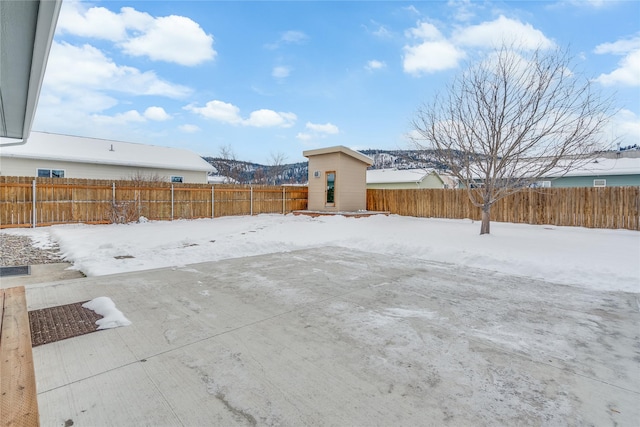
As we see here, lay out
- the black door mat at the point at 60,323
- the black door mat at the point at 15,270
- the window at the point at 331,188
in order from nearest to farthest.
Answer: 1. the black door mat at the point at 60,323
2. the black door mat at the point at 15,270
3. the window at the point at 331,188

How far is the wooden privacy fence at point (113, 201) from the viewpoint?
10.5 meters

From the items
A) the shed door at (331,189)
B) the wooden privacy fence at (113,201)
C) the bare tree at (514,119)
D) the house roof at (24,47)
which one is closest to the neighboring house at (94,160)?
the wooden privacy fence at (113,201)

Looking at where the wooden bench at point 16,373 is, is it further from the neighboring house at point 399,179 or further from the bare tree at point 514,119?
the neighboring house at point 399,179

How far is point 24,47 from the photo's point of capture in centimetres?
244

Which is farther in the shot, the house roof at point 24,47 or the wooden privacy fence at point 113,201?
the wooden privacy fence at point 113,201

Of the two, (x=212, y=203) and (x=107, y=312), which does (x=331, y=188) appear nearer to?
(x=212, y=203)

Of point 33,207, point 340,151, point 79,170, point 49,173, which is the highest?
point 340,151

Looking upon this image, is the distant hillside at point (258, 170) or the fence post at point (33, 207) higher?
the distant hillside at point (258, 170)

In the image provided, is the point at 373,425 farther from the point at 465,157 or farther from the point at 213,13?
the point at 213,13

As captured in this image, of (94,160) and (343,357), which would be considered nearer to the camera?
(343,357)

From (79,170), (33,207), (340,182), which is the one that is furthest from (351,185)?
(79,170)

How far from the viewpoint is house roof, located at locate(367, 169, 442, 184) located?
26766 millimetres

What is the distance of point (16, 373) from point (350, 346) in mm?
2251

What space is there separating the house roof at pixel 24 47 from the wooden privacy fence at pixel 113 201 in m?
8.75
